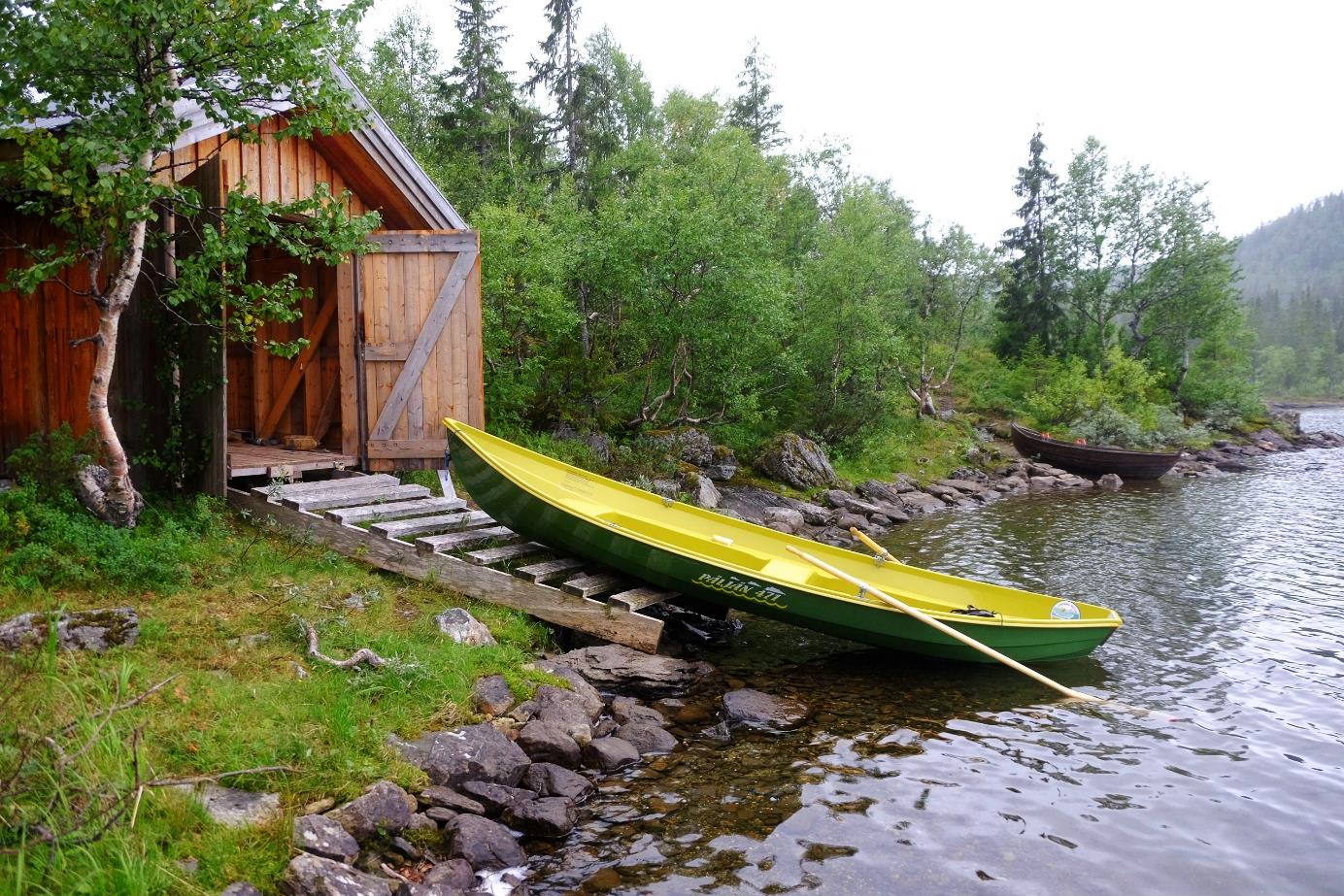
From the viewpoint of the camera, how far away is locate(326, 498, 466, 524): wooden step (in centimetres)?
838

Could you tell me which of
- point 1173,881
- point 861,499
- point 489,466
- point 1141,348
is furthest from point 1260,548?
point 1141,348

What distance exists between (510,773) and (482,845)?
757 mm

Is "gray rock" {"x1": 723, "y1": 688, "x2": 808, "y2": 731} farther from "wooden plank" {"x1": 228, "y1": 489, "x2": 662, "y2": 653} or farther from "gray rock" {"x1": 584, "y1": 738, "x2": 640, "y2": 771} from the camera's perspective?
"gray rock" {"x1": 584, "y1": 738, "x2": 640, "y2": 771}

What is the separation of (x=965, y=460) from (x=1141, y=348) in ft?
61.9

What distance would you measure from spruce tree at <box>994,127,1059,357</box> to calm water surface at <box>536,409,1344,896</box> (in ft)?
88.6

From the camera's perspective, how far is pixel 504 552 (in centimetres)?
848

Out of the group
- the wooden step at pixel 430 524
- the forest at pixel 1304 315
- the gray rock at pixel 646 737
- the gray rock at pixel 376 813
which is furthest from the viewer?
the forest at pixel 1304 315

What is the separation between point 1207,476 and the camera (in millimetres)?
25984

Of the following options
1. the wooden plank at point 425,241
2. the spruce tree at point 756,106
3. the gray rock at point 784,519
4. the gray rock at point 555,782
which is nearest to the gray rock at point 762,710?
the gray rock at point 555,782

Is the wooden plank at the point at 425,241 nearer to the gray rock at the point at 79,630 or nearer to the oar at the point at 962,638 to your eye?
the gray rock at the point at 79,630

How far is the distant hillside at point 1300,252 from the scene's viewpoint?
126812 mm

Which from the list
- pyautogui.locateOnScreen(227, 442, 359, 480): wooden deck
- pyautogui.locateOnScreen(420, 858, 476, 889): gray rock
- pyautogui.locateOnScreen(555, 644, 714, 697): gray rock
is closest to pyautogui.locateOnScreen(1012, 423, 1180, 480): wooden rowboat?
pyautogui.locateOnScreen(555, 644, 714, 697): gray rock

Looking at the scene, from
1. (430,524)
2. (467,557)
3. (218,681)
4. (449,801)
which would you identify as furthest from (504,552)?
(449,801)

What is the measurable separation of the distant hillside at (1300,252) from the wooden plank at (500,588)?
13805 centimetres
